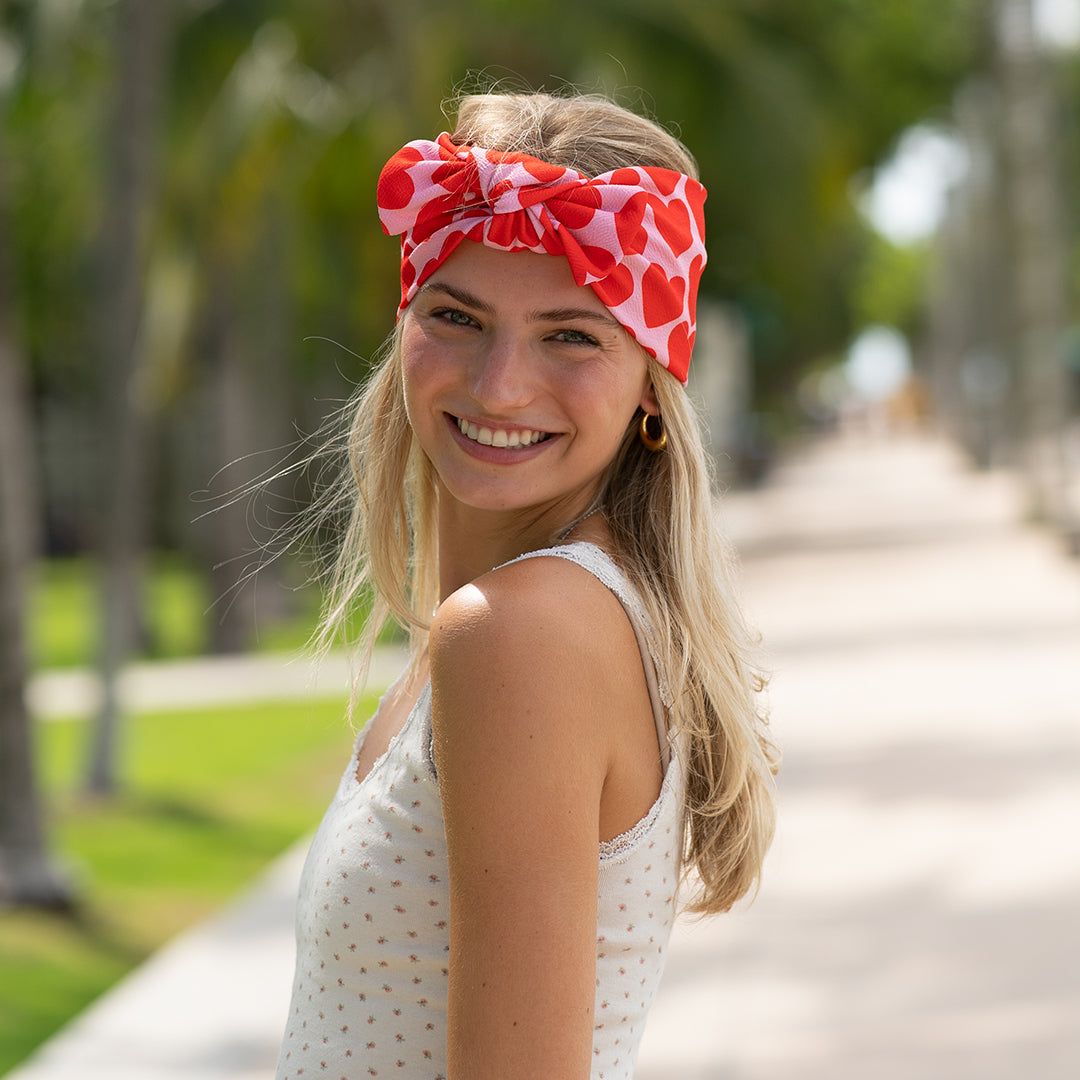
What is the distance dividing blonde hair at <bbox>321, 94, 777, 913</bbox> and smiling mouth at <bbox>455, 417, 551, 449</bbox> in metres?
0.12

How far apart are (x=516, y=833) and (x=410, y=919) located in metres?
0.23

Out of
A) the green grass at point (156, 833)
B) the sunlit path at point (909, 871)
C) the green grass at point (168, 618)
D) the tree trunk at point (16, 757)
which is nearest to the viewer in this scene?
the sunlit path at point (909, 871)

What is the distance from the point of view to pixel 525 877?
1379 mm

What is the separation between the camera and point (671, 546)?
1.66m

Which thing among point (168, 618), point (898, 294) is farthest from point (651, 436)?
point (898, 294)

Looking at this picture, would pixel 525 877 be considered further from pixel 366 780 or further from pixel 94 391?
pixel 94 391

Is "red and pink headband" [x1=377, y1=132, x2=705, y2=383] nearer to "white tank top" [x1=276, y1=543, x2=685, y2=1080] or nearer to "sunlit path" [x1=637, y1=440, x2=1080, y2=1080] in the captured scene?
"white tank top" [x1=276, y1=543, x2=685, y2=1080]

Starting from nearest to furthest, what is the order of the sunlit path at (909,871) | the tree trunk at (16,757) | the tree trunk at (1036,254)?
1. the sunlit path at (909,871)
2. the tree trunk at (16,757)
3. the tree trunk at (1036,254)

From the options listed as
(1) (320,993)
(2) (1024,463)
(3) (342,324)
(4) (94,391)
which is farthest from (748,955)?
(3) (342,324)

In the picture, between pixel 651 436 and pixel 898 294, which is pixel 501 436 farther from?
pixel 898 294

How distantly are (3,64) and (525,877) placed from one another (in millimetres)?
12900

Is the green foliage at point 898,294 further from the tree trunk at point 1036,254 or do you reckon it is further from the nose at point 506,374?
the nose at point 506,374

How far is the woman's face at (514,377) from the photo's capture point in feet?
5.28

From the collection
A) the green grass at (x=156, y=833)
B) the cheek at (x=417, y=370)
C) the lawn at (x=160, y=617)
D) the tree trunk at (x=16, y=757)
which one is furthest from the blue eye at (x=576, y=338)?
the lawn at (x=160, y=617)
